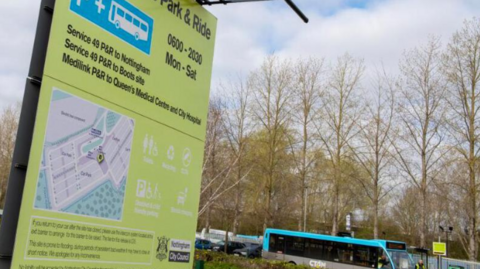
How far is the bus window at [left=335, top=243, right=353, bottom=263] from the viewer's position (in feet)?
75.4

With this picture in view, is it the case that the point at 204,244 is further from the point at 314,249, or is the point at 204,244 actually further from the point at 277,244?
the point at 314,249

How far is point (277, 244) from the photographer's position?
2669 cm

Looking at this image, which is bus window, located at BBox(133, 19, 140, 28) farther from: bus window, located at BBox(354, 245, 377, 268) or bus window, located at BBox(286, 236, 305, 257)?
bus window, located at BBox(286, 236, 305, 257)

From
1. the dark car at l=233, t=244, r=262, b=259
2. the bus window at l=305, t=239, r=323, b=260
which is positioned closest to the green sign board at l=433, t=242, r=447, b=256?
the bus window at l=305, t=239, r=323, b=260

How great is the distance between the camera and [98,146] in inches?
102

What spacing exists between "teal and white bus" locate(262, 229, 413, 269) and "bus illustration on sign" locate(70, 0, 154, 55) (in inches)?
824

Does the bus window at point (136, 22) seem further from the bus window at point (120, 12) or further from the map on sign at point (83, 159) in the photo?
the map on sign at point (83, 159)

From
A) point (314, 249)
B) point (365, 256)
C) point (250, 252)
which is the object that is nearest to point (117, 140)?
point (365, 256)

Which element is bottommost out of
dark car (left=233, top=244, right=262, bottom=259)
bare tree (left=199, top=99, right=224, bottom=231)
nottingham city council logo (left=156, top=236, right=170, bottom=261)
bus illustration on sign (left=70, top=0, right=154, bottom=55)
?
dark car (left=233, top=244, right=262, bottom=259)

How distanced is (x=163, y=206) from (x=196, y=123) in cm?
75

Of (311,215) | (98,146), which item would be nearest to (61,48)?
(98,146)

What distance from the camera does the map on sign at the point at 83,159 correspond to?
230 centimetres

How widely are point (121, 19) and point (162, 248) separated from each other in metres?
1.57

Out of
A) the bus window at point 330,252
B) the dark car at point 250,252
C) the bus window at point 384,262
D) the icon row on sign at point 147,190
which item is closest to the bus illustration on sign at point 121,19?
the icon row on sign at point 147,190
